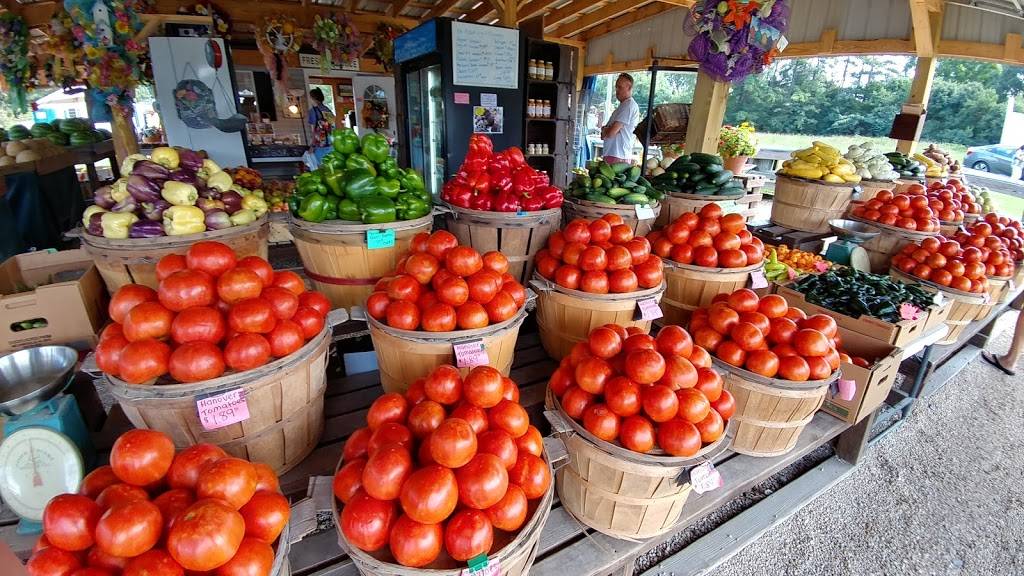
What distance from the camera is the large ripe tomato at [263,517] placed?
1075mm

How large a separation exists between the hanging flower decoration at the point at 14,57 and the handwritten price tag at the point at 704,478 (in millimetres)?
10628

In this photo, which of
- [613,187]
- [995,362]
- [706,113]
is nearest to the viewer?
[613,187]

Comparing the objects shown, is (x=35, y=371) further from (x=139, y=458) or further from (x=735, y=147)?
(x=735, y=147)

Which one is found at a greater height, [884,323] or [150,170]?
[150,170]

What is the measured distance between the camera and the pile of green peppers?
2373 millimetres

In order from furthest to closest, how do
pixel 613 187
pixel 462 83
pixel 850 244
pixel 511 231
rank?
pixel 462 83, pixel 850 244, pixel 613 187, pixel 511 231

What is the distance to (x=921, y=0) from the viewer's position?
5617 millimetres

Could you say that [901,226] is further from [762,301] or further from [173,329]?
[173,329]

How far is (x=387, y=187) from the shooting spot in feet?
8.26

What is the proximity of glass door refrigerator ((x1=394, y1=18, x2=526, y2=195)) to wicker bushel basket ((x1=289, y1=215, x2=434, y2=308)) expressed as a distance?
14.0 feet

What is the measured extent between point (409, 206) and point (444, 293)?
2.86 ft

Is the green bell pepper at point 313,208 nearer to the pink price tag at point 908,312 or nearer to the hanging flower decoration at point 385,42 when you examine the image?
the pink price tag at point 908,312

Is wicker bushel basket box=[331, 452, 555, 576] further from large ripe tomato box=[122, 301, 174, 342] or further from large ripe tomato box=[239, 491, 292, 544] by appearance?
large ripe tomato box=[122, 301, 174, 342]

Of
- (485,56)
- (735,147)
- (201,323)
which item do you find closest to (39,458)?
(201,323)
